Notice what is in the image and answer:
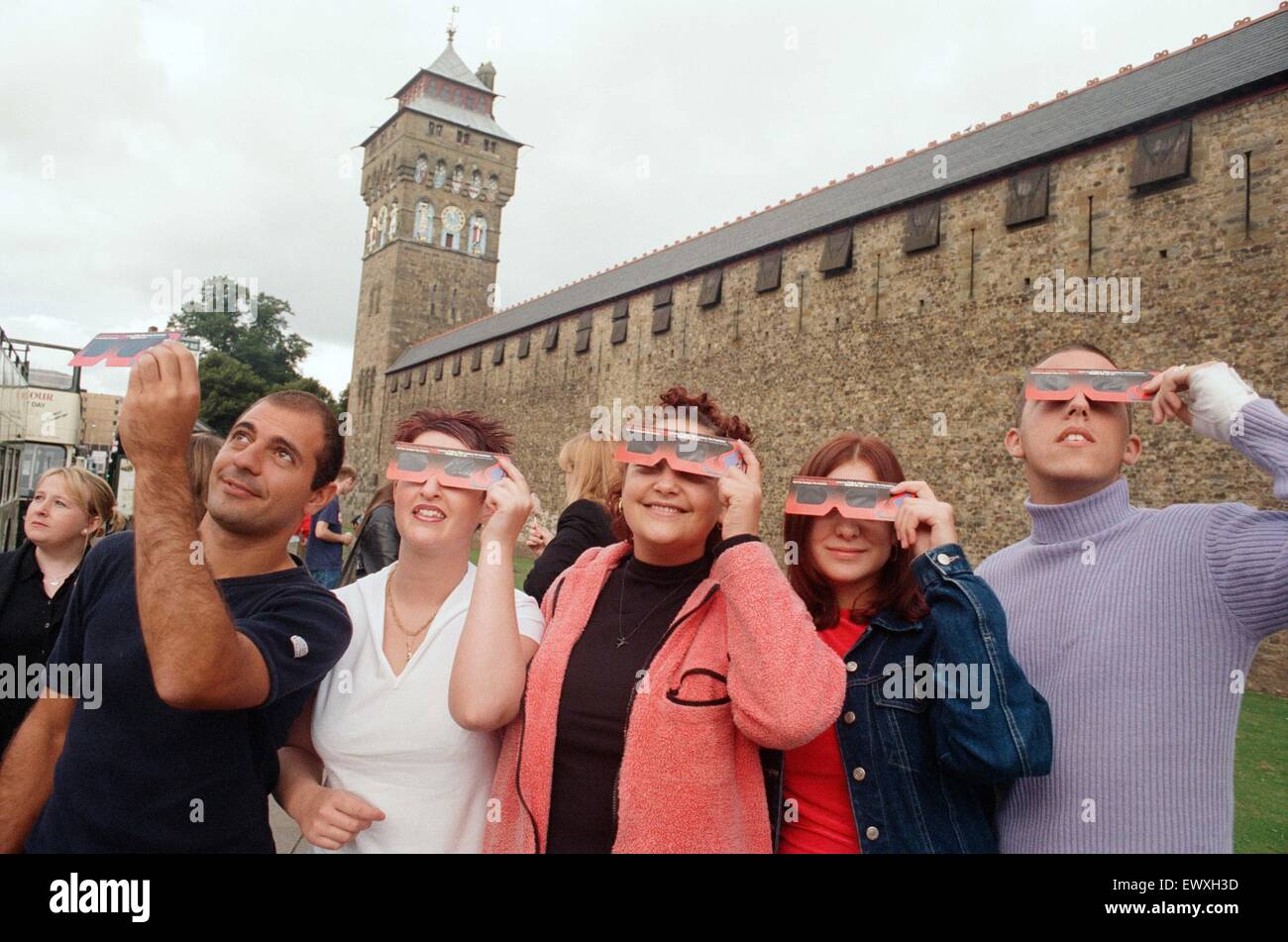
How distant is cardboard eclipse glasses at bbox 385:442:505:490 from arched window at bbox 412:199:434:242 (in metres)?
42.5

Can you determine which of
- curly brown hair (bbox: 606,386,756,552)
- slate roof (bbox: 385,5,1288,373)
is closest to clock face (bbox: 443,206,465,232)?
slate roof (bbox: 385,5,1288,373)

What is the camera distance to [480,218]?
43188 mm

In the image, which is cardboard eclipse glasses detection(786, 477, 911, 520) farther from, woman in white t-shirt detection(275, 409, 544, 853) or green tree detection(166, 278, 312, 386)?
green tree detection(166, 278, 312, 386)

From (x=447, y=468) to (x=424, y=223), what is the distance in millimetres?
43033

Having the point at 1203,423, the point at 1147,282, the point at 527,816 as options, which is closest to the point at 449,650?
the point at 527,816

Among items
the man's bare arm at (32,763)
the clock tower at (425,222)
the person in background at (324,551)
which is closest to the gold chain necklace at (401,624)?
the man's bare arm at (32,763)

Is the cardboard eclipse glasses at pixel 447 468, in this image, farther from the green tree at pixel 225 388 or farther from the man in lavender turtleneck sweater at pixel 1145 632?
the green tree at pixel 225 388

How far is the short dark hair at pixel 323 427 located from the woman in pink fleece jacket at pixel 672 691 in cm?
66

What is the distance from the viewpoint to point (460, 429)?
1.99 m

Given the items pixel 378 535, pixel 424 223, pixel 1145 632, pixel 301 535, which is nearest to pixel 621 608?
pixel 1145 632

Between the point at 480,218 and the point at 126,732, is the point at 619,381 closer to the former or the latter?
the point at 126,732

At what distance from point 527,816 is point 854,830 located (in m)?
0.69

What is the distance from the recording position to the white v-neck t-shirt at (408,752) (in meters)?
1.65

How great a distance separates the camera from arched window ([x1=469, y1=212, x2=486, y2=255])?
4303cm
